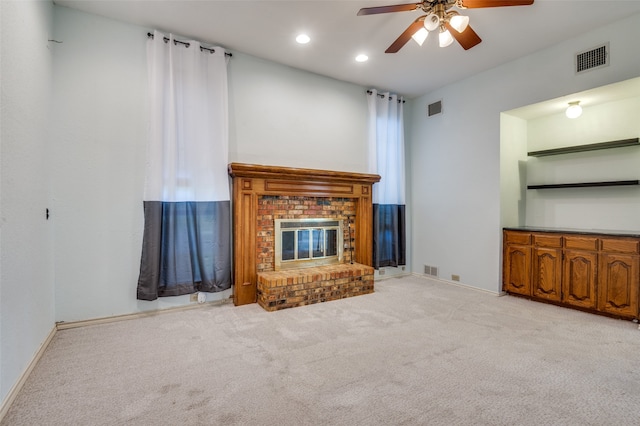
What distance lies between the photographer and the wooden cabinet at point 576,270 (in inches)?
124

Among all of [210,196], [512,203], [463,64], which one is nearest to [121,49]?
[210,196]

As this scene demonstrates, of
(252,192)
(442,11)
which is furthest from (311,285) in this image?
(442,11)

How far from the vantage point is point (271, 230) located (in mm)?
4023

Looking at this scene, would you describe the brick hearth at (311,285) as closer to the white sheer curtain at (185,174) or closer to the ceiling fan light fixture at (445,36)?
the white sheer curtain at (185,174)

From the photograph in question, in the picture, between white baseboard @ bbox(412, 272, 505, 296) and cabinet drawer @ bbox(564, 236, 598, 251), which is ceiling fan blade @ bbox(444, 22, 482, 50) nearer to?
cabinet drawer @ bbox(564, 236, 598, 251)

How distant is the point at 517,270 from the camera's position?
4.05 metres

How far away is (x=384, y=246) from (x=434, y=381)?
3052mm

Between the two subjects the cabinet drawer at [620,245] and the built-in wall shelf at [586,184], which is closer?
the cabinet drawer at [620,245]

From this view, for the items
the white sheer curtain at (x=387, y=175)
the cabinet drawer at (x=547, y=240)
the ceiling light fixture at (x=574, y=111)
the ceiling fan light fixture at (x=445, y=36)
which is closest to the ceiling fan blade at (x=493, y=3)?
the ceiling fan light fixture at (x=445, y=36)

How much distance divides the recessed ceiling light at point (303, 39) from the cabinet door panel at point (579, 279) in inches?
157

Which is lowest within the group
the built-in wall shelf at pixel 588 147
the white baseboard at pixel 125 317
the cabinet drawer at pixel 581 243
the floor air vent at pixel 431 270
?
the white baseboard at pixel 125 317

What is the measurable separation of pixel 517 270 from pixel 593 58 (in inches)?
103

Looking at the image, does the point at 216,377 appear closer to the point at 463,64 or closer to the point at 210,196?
the point at 210,196

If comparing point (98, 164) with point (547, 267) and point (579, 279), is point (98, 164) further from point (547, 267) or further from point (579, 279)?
point (579, 279)
